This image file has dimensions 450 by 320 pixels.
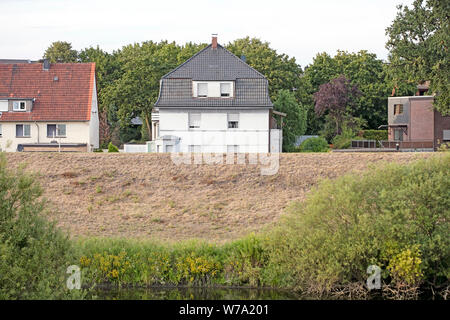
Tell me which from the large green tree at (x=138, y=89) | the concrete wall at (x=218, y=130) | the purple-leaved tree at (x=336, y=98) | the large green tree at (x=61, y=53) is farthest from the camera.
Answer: the large green tree at (x=61, y=53)

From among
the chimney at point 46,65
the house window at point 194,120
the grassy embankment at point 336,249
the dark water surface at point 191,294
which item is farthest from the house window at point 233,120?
the dark water surface at point 191,294

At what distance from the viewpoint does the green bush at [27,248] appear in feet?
49.4

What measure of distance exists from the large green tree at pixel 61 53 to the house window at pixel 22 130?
24021mm

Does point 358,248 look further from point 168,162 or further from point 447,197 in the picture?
point 168,162

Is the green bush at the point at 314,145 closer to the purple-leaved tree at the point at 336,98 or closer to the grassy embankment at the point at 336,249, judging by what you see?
the purple-leaved tree at the point at 336,98

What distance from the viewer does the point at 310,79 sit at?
7231cm

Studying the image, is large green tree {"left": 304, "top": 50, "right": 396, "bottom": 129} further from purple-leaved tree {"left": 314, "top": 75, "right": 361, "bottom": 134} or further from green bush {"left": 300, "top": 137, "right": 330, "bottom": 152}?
green bush {"left": 300, "top": 137, "right": 330, "bottom": 152}

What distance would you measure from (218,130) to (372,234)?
25369mm

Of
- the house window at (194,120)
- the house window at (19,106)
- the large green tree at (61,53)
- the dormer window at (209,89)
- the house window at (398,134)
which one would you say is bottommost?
the house window at (398,134)

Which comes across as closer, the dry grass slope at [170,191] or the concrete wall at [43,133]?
the dry grass slope at [170,191]

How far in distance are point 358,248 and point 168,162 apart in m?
14.9

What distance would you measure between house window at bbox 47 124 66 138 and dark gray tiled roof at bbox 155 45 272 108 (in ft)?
30.5

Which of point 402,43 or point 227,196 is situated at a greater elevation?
point 402,43
